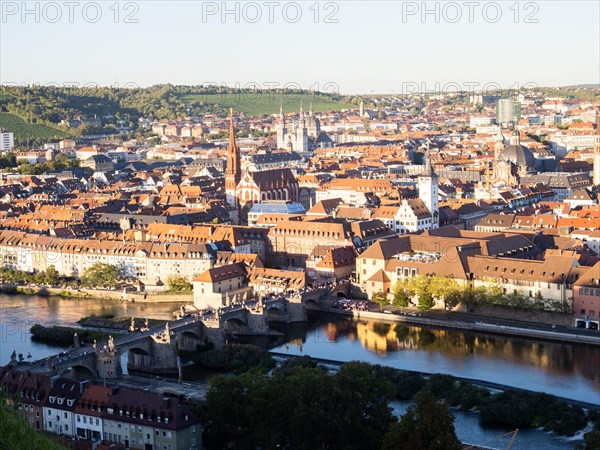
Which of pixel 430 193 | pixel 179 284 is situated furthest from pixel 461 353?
pixel 430 193

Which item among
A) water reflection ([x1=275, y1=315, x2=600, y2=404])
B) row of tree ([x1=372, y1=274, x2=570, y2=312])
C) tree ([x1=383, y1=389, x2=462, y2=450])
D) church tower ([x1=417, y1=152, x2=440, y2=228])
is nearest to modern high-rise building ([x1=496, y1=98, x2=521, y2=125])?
church tower ([x1=417, y1=152, x2=440, y2=228])

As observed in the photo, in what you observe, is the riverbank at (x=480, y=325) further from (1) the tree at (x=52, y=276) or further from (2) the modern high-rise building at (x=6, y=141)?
(2) the modern high-rise building at (x=6, y=141)

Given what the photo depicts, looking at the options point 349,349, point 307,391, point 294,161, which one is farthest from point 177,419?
point 294,161

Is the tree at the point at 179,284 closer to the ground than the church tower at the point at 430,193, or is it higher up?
closer to the ground

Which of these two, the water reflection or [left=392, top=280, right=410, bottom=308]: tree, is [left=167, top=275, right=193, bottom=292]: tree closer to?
A: the water reflection

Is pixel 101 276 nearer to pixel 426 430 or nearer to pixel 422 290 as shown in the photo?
pixel 422 290

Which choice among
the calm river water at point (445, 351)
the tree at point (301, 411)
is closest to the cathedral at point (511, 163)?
the calm river water at point (445, 351)

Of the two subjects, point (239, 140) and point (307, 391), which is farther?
point (239, 140)

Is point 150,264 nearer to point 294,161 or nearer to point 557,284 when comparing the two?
point 557,284
